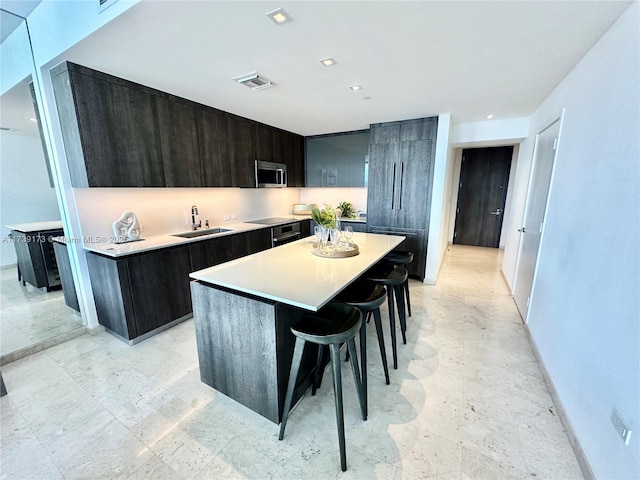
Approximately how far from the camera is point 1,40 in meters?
2.36

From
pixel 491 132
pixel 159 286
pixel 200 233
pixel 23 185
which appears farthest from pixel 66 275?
pixel 491 132

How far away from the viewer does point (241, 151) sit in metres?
Answer: 3.77

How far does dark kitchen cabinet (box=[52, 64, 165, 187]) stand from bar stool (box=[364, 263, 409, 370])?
8.25ft

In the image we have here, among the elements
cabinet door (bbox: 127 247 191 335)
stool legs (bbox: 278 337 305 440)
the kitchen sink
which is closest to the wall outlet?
stool legs (bbox: 278 337 305 440)

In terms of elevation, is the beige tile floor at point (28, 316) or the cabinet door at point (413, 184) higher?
the cabinet door at point (413, 184)

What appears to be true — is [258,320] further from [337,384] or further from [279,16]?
[279,16]

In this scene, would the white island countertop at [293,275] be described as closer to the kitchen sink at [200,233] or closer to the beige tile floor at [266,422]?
the beige tile floor at [266,422]

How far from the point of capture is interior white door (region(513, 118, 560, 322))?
2590 millimetres

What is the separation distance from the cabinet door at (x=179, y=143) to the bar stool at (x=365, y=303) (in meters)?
2.38

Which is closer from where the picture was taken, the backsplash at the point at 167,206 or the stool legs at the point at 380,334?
the stool legs at the point at 380,334

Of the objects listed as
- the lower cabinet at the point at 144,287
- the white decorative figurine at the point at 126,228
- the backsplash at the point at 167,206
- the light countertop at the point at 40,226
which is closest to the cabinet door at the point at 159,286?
the lower cabinet at the point at 144,287

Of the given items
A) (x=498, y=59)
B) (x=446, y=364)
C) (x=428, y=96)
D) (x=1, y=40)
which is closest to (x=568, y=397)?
(x=446, y=364)

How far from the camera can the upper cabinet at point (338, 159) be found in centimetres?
461

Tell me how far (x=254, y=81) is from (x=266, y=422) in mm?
2812
